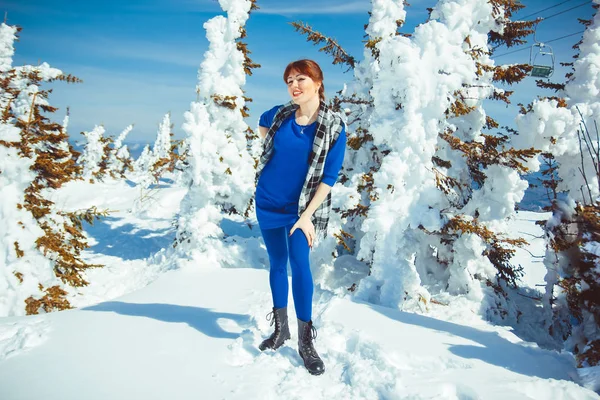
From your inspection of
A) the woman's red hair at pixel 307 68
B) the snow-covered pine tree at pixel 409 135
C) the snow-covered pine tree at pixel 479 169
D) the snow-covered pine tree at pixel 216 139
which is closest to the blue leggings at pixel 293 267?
the woman's red hair at pixel 307 68

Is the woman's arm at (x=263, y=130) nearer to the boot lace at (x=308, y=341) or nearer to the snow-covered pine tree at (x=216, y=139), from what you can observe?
the boot lace at (x=308, y=341)

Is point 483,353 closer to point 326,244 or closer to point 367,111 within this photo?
point 326,244

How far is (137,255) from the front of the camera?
1703cm

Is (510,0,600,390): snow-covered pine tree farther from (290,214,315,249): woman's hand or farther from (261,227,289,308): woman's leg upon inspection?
(261,227,289,308): woman's leg

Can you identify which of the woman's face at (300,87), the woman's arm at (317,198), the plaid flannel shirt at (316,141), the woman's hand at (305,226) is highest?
the woman's face at (300,87)

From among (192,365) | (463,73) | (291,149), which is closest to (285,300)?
(192,365)

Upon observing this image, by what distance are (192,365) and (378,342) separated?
168cm

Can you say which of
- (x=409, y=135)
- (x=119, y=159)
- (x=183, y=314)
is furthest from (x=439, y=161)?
(x=119, y=159)

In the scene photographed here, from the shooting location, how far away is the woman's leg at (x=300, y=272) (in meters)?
2.70

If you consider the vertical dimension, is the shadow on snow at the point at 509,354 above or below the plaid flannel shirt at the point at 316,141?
below

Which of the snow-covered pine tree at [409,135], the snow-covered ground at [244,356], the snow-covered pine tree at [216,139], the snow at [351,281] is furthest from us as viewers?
the snow-covered pine tree at [216,139]

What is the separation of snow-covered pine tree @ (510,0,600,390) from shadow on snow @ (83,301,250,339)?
3.25 meters

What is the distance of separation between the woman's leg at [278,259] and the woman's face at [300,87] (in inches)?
44.9

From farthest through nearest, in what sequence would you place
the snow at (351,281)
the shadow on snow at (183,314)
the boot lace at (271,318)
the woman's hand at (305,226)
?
the shadow on snow at (183,314), the boot lace at (271,318), the woman's hand at (305,226), the snow at (351,281)
